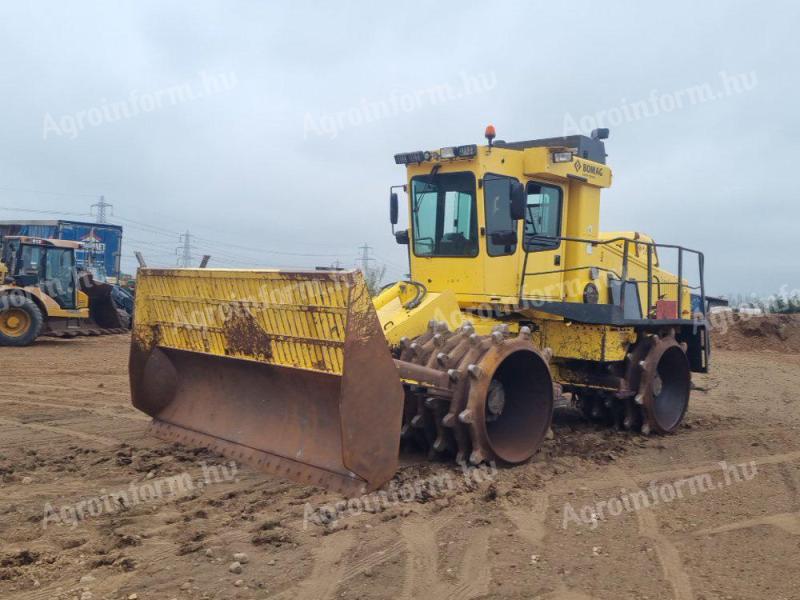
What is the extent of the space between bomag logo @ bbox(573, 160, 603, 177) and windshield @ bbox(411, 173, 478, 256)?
1424mm

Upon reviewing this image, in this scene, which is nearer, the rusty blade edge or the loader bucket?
the rusty blade edge

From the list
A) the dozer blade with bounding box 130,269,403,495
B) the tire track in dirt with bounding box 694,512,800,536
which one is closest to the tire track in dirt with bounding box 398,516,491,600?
the dozer blade with bounding box 130,269,403,495

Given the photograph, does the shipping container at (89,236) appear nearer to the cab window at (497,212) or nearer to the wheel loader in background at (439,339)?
the wheel loader in background at (439,339)

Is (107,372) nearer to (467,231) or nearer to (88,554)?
(467,231)

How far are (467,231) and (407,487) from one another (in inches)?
107

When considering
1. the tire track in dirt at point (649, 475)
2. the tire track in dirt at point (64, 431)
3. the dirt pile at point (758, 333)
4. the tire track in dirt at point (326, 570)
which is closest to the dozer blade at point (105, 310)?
the tire track in dirt at point (64, 431)

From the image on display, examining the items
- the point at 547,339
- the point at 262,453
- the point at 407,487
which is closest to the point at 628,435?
the point at 547,339

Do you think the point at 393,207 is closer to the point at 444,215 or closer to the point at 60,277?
the point at 444,215

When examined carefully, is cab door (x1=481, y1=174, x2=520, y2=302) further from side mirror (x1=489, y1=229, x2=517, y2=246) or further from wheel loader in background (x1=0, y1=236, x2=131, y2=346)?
wheel loader in background (x1=0, y1=236, x2=131, y2=346)

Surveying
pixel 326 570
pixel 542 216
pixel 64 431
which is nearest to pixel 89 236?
pixel 64 431

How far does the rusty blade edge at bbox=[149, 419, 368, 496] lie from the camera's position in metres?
4.99

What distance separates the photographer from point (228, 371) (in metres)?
6.26

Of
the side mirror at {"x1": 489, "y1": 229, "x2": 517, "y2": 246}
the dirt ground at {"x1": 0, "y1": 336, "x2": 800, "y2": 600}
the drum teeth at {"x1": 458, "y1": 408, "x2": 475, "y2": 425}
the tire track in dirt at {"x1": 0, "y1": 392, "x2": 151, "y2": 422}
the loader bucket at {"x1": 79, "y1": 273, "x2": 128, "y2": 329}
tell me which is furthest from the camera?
the loader bucket at {"x1": 79, "y1": 273, "x2": 128, "y2": 329}

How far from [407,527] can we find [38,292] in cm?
1401
